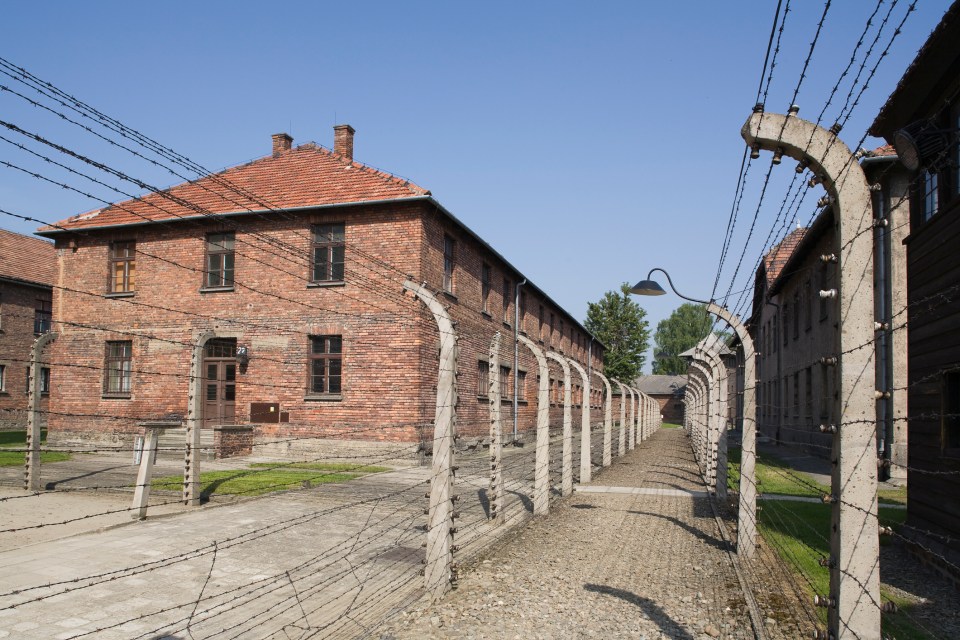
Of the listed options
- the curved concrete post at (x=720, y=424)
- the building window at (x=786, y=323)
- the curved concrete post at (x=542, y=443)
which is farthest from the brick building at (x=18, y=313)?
the building window at (x=786, y=323)

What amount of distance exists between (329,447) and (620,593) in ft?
44.3

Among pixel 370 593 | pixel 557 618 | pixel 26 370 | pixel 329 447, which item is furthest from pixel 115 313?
pixel 557 618

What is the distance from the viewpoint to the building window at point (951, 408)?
8039 millimetres

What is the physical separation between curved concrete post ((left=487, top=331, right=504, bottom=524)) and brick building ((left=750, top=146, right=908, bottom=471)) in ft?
11.2

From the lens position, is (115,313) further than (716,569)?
Yes

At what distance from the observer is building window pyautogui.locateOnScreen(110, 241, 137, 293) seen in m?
22.2

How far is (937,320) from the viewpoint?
8352mm

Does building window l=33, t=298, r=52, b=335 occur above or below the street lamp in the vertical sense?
above

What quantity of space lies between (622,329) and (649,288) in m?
69.5

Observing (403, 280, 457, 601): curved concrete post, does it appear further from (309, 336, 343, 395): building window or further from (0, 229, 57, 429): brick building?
(0, 229, 57, 429): brick building

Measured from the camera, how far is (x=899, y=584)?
7.20 m

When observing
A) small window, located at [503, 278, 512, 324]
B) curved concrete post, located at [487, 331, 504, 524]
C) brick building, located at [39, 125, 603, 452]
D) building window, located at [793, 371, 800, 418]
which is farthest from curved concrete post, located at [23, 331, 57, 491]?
building window, located at [793, 371, 800, 418]

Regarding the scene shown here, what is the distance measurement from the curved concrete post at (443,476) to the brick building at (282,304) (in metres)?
10.6

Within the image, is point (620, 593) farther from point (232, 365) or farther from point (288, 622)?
point (232, 365)
